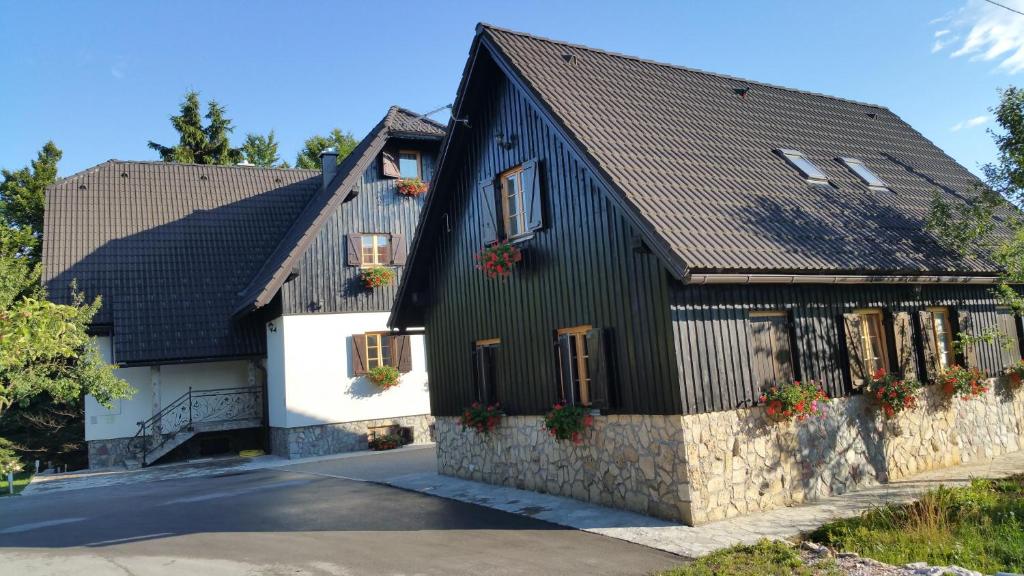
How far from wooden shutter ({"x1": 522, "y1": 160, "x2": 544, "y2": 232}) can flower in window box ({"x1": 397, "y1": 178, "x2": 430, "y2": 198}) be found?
36.5ft

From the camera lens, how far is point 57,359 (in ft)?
57.3

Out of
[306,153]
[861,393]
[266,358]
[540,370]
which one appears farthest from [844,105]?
[306,153]

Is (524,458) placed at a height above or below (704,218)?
below

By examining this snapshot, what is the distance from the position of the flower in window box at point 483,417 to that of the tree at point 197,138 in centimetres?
2994

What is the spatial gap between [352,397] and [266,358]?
3.10 metres

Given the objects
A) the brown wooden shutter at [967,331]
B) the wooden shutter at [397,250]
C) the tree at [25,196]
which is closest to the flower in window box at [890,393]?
the brown wooden shutter at [967,331]

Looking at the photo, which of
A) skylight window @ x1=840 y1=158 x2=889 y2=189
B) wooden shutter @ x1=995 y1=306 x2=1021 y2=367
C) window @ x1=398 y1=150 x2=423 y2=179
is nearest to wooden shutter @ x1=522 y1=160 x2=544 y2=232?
skylight window @ x1=840 y1=158 x2=889 y2=189

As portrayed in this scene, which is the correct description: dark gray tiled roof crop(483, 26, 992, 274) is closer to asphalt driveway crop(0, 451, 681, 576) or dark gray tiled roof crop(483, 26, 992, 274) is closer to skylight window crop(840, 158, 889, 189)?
skylight window crop(840, 158, 889, 189)

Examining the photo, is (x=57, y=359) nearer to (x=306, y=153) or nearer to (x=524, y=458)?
(x=524, y=458)

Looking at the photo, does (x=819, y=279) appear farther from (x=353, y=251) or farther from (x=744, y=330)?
(x=353, y=251)

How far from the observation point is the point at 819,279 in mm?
9391

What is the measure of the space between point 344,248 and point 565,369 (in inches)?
477

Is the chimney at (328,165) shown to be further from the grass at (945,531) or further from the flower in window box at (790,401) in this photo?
the grass at (945,531)

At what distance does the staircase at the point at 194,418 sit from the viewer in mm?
20656
